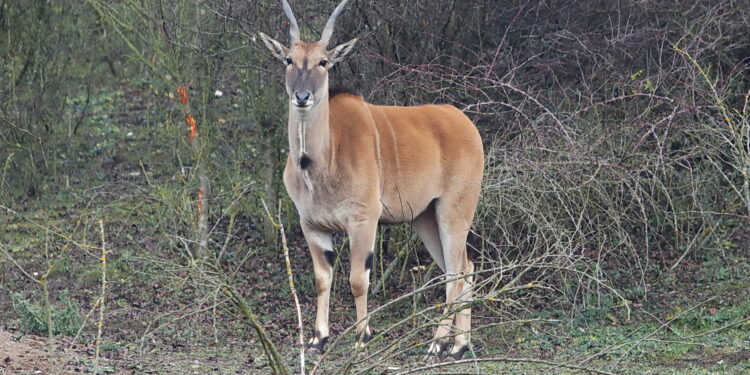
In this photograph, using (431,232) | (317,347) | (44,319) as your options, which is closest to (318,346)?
(317,347)

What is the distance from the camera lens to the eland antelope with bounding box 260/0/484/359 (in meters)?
7.19

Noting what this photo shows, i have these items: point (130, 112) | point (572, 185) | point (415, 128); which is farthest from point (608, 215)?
point (130, 112)

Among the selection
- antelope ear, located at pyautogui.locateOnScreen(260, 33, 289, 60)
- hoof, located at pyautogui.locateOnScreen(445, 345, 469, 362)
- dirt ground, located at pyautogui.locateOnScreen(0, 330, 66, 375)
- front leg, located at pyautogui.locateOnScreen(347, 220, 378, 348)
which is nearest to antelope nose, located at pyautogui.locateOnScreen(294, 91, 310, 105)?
antelope ear, located at pyautogui.locateOnScreen(260, 33, 289, 60)

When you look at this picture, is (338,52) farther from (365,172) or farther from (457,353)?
(457,353)

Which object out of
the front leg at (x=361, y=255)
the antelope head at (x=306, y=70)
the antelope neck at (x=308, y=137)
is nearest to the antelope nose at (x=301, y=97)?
the antelope head at (x=306, y=70)

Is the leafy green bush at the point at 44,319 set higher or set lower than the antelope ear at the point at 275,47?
lower

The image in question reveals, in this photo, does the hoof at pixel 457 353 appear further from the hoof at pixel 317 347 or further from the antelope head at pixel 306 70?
the antelope head at pixel 306 70

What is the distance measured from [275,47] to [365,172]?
38.9 inches

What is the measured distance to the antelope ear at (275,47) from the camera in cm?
722

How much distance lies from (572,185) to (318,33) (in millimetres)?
2508

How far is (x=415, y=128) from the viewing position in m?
7.80

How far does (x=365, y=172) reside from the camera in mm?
7355

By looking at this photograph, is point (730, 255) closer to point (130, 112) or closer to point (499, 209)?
point (499, 209)

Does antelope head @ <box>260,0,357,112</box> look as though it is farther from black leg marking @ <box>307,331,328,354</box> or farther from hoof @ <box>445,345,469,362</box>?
hoof @ <box>445,345,469,362</box>
